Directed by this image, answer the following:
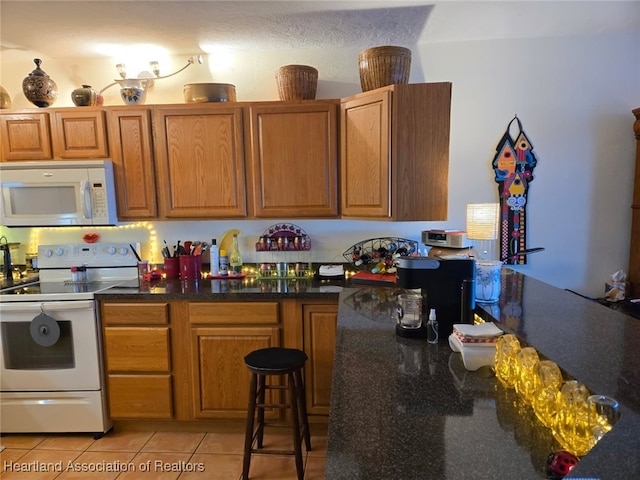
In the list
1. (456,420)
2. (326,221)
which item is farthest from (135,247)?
(456,420)

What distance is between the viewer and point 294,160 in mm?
2543

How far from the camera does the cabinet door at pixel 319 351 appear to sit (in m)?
2.30

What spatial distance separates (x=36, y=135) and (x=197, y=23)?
1348 millimetres

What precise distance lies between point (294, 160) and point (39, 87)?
179cm

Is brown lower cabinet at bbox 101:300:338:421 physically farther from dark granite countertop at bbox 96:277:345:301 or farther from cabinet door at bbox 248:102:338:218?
cabinet door at bbox 248:102:338:218

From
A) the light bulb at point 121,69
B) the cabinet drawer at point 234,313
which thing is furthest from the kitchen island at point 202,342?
the light bulb at point 121,69

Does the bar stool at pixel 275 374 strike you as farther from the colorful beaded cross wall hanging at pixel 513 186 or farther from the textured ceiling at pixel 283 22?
the textured ceiling at pixel 283 22

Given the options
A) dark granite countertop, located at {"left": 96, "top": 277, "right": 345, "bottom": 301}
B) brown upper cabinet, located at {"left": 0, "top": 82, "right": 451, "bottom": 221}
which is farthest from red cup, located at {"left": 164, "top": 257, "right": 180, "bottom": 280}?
brown upper cabinet, located at {"left": 0, "top": 82, "right": 451, "bottom": 221}

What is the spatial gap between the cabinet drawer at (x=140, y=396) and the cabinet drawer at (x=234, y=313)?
1.46 feet

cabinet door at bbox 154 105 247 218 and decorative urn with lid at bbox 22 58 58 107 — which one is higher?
decorative urn with lid at bbox 22 58 58 107

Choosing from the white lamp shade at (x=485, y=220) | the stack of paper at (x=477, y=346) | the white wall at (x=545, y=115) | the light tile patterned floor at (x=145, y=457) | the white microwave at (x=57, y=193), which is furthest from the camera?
the white wall at (x=545, y=115)

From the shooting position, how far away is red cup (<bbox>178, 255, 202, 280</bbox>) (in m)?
2.69

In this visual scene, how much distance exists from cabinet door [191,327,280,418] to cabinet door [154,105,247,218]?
0.80m

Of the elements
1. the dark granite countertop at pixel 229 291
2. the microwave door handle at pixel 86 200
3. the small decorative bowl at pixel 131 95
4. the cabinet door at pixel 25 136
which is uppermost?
the small decorative bowl at pixel 131 95
